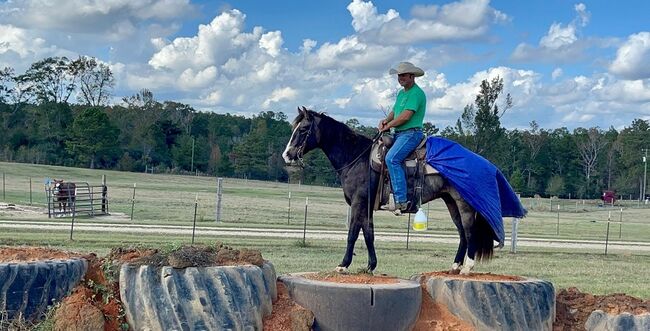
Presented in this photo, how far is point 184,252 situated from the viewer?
23.6 feet

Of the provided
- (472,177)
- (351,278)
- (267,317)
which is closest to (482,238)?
(472,177)

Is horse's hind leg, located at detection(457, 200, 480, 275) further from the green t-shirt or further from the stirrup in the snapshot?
the green t-shirt

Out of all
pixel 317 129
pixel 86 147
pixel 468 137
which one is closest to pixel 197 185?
pixel 86 147

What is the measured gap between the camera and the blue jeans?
930 cm

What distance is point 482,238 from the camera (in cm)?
940

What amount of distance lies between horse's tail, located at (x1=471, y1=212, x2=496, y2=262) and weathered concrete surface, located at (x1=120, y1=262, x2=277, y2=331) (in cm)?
330

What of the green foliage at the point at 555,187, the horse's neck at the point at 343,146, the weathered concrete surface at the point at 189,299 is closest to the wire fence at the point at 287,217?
the horse's neck at the point at 343,146

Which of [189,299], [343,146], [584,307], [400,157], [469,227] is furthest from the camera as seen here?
[343,146]

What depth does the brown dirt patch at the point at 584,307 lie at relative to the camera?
8.36 metres

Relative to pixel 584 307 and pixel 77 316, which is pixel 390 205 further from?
pixel 77 316

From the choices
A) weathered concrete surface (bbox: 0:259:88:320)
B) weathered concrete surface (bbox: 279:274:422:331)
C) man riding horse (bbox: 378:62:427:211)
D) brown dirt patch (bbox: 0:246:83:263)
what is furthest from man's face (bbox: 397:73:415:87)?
weathered concrete surface (bbox: 0:259:88:320)

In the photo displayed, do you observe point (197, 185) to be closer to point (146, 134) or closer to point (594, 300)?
point (146, 134)

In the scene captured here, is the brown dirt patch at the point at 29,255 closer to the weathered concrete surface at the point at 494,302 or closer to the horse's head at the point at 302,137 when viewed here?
the horse's head at the point at 302,137

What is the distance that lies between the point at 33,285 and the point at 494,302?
434cm
